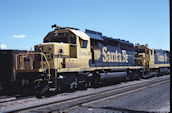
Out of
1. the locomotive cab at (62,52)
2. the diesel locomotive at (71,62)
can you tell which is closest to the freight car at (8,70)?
the diesel locomotive at (71,62)

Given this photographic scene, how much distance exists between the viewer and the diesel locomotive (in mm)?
11320

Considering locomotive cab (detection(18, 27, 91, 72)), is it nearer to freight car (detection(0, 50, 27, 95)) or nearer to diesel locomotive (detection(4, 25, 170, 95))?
diesel locomotive (detection(4, 25, 170, 95))

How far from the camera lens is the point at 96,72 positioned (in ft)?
48.0

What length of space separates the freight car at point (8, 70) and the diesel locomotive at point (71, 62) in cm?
49

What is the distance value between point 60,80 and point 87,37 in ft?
12.2

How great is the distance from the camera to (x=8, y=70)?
13.5 metres

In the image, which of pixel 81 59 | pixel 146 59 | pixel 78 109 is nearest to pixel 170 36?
pixel 78 109

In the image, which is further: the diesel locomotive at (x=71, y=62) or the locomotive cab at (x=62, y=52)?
the locomotive cab at (x=62, y=52)

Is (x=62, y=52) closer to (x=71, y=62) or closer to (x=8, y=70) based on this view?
(x=71, y=62)

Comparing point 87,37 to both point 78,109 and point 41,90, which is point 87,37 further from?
point 78,109

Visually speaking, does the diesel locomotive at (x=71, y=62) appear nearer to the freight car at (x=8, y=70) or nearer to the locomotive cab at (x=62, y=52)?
the locomotive cab at (x=62, y=52)

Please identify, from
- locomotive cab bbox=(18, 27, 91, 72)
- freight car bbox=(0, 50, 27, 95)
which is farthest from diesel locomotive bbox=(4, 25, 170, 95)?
freight car bbox=(0, 50, 27, 95)

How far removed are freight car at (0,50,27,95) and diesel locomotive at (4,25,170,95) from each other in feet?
1.60

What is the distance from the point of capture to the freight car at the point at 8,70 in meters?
13.1
